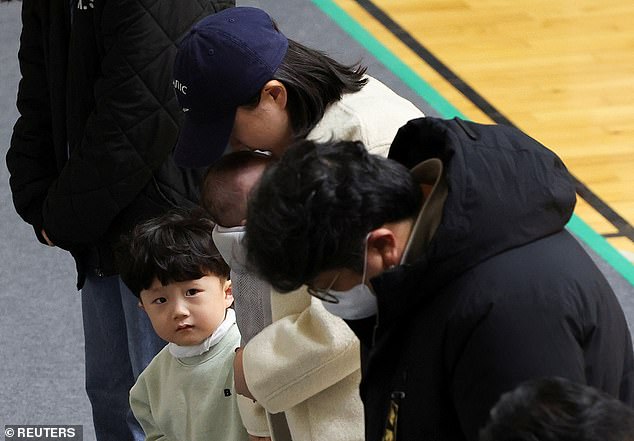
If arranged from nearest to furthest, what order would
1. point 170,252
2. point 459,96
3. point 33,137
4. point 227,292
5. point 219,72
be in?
1. point 219,72
2. point 170,252
3. point 227,292
4. point 33,137
5. point 459,96

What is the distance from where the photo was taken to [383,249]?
1.53m

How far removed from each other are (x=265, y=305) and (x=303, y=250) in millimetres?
826

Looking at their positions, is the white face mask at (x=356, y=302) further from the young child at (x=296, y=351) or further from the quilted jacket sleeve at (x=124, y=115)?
the quilted jacket sleeve at (x=124, y=115)

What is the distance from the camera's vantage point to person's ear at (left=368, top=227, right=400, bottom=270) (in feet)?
4.96

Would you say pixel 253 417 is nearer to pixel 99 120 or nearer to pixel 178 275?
pixel 178 275

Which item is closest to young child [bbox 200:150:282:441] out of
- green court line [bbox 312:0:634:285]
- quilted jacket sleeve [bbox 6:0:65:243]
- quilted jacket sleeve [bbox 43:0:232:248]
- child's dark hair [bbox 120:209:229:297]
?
child's dark hair [bbox 120:209:229:297]

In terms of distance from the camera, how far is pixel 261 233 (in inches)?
58.4

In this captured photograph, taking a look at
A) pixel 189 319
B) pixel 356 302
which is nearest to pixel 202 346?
pixel 189 319

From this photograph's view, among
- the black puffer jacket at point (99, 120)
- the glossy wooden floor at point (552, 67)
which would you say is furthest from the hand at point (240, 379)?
the glossy wooden floor at point (552, 67)

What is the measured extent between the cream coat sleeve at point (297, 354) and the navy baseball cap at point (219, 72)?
321mm

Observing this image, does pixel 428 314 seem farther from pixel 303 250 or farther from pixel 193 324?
pixel 193 324

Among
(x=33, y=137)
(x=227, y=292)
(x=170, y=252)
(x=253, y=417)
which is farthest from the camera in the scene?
(x=33, y=137)

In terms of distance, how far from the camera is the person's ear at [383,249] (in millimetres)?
1513

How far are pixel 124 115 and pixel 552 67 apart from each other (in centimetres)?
324
